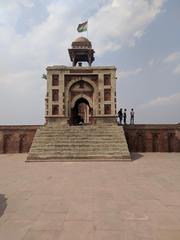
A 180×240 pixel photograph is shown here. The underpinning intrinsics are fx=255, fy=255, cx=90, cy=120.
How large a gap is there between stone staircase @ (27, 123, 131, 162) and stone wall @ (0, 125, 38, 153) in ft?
7.17

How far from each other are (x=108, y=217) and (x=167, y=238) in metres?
1.26

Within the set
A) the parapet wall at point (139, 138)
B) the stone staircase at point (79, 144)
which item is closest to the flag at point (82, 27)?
the parapet wall at point (139, 138)

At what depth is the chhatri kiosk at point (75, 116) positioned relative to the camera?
15.3 m

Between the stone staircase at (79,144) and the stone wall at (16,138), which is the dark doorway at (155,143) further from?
A: the stone wall at (16,138)

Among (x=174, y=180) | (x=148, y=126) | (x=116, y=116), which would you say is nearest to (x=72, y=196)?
(x=174, y=180)

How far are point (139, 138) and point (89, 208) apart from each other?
1528 cm

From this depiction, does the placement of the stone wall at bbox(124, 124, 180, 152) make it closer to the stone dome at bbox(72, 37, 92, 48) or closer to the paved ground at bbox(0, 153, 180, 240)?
the stone dome at bbox(72, 37, 92, 48)

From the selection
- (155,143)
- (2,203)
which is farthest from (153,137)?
(2,203)

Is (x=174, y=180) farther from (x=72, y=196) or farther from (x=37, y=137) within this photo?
(x=37, y=137)

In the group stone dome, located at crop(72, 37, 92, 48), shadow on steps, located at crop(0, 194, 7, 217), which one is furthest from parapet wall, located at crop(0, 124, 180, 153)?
shadow on steps, located at crop(0, 194, 7, 217)

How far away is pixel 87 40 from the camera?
86.0 feet

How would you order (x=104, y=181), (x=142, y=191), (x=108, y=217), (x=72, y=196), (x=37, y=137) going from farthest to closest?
(x=37, y=137), (x=104, y=181), (x=142, y=191), (x=72, y=196), (x=108, y=217)

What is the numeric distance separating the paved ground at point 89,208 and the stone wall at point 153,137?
11.2m

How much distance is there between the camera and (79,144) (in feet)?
53.6
